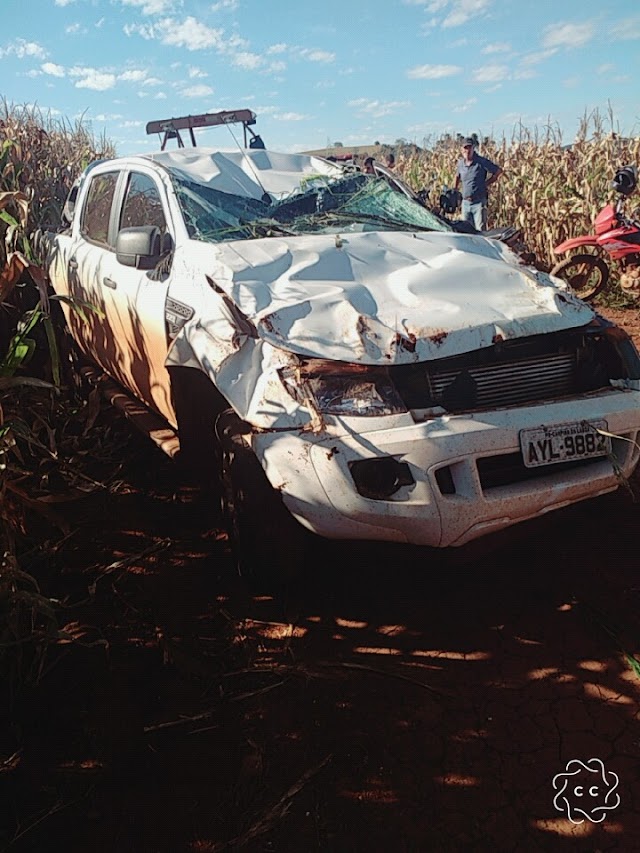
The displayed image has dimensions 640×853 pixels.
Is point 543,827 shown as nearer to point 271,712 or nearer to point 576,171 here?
point 271,712

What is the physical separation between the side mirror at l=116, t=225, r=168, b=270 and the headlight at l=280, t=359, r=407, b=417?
1.28m

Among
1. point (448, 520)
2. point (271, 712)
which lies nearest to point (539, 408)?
point (448, 520)

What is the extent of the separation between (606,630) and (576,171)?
870cm

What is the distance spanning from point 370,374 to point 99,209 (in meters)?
2.95

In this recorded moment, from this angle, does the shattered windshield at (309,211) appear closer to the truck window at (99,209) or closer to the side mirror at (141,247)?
the side mirror at (141,247)

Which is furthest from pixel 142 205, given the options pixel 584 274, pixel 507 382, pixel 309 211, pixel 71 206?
pixel 584 274

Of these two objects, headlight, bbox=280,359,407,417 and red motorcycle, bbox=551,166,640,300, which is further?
Result: red motorcycle, bbox=551,166,640,300

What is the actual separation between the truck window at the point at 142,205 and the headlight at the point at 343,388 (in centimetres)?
158

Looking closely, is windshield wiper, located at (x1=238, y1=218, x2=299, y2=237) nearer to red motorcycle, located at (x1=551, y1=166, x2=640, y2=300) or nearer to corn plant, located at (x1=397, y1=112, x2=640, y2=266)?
red motorcycle, located at (x1=551, y1=166, x2=640, y2=300)

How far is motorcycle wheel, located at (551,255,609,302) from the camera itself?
6.14 metres

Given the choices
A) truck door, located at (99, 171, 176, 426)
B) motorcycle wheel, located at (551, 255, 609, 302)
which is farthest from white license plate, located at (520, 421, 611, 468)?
motorcycle wheel, located at (551, 255, 609, 302)

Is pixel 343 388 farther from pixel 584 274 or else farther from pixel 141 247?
pixel 584 274

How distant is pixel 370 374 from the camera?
2613 mm

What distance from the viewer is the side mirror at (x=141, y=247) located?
337 centimetres
